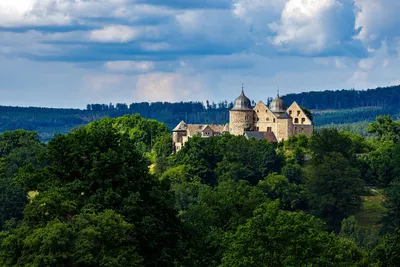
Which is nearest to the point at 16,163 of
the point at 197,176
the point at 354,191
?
the point at 197,176

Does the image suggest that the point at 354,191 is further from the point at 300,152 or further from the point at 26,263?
the point at 26,263

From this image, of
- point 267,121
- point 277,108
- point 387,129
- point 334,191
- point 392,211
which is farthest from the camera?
point 387,129

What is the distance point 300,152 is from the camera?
115750mm

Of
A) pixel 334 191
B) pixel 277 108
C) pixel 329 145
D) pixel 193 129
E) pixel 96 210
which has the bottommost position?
pixel 334 191

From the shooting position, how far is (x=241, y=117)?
128 m

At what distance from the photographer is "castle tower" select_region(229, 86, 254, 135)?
5039 inches

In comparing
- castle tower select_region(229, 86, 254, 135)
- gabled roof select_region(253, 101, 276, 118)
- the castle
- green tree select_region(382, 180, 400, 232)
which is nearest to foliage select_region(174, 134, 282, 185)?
the castle

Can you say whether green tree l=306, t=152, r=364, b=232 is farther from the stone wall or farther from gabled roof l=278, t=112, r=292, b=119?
the stone wall

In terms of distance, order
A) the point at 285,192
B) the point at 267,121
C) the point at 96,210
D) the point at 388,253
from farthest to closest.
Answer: the point at 267,121 < the point at 285,192 < the point at 388,253 < the point at 96,210

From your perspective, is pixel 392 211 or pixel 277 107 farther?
pixel 277 107

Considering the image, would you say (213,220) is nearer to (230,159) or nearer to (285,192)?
(285,192)

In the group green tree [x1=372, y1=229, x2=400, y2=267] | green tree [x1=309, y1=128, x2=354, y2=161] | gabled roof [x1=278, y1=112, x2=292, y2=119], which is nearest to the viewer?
green tree [x1=372, y1=229, x2=400, y2=267]

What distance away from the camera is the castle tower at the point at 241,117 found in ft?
420

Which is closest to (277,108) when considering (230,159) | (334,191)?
(230,159)
